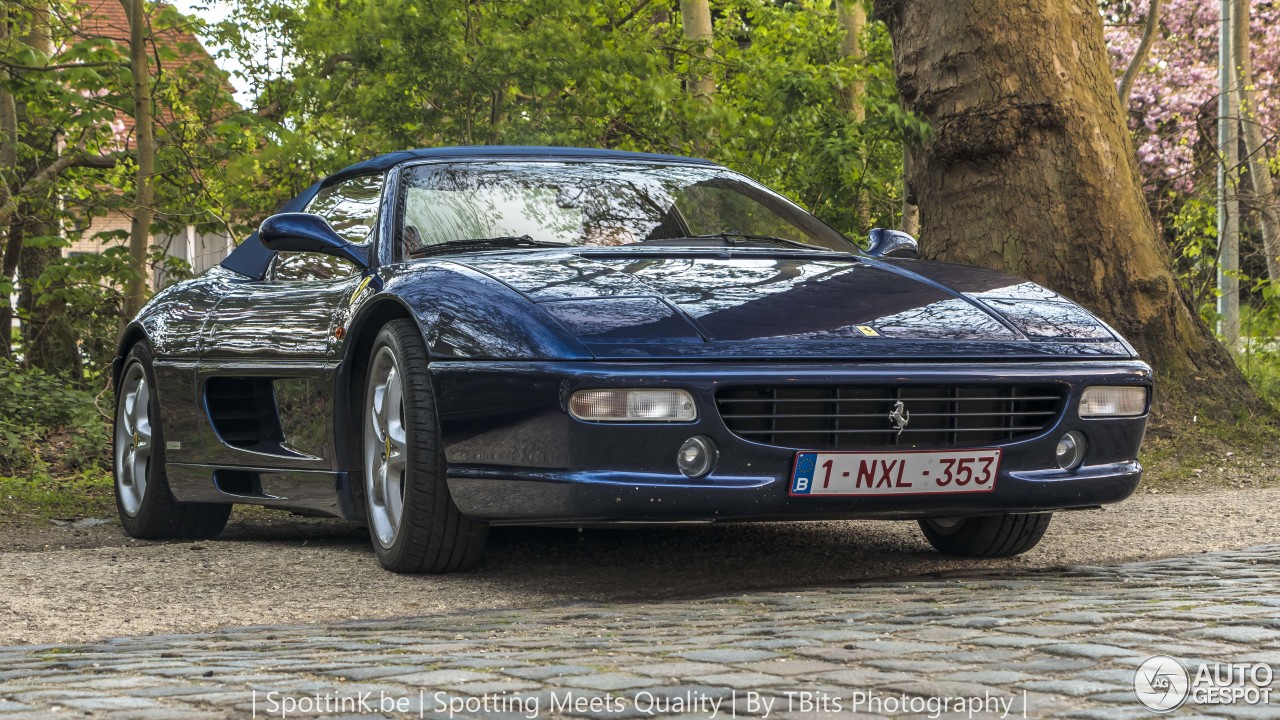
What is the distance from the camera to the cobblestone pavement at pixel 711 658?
2650 mm

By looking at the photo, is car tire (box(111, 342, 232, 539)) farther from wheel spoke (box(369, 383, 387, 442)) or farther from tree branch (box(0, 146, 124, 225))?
tree branch (box(0, 146, 124, 225))

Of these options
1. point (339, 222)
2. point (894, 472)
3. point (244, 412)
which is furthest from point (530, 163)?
point (894, 472)

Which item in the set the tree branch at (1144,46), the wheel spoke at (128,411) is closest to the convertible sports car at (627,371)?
the wheel spoke at (128,411)

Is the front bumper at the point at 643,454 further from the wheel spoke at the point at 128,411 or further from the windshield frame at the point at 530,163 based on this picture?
the wheel spoke at the point at 128,411

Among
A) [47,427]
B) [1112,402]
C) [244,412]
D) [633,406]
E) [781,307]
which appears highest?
[781,307]

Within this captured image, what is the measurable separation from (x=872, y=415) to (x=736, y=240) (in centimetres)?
137

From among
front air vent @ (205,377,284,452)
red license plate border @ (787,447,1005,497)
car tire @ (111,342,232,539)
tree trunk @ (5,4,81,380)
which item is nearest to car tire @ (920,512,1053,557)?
red license plate border @ (787,447,1005,497)

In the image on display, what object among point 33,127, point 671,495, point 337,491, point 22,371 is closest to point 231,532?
point 337,491

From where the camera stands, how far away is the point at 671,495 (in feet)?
13.3

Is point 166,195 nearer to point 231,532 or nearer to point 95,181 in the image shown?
point 95,181

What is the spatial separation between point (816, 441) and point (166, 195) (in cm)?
908

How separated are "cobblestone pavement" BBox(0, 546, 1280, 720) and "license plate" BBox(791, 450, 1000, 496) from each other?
0.27m

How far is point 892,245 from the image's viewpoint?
5758 millimetres

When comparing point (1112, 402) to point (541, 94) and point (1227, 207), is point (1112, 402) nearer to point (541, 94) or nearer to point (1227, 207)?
point (541, 94)
